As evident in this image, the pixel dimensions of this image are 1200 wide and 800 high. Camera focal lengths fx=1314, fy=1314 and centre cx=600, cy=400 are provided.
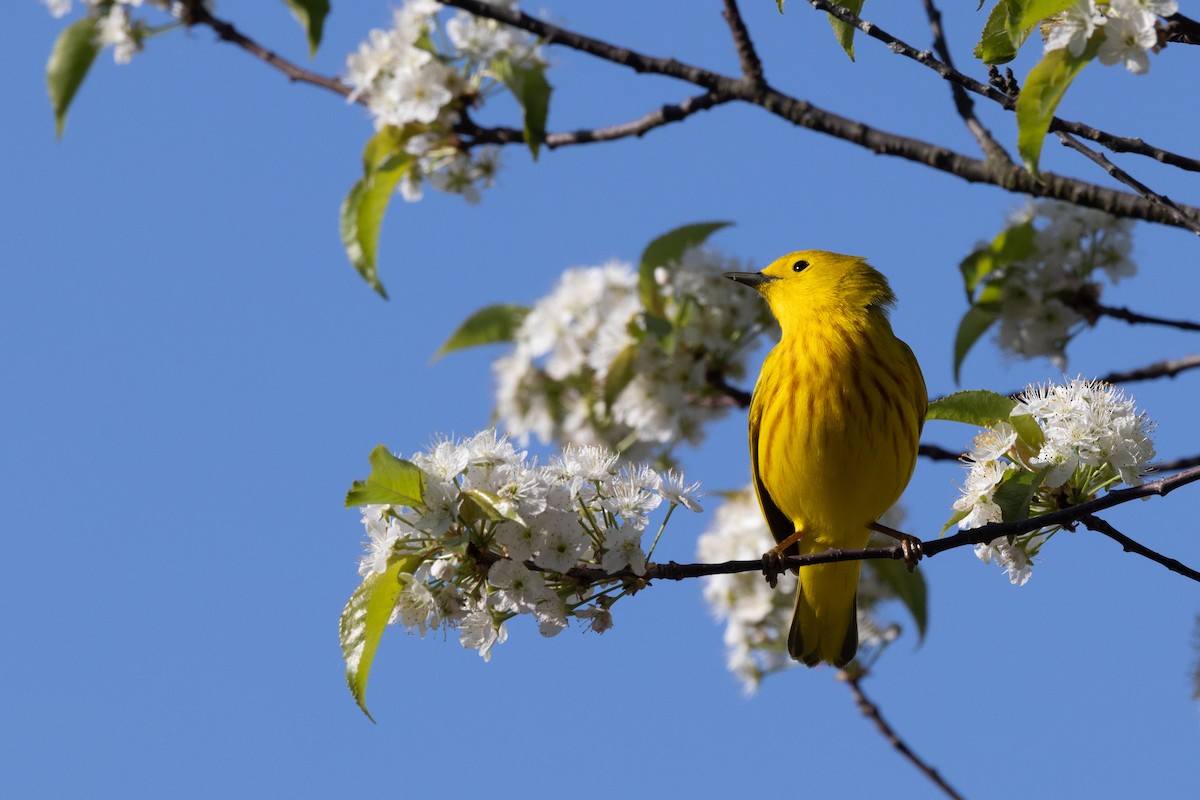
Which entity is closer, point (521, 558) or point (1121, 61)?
point (1121, 61)

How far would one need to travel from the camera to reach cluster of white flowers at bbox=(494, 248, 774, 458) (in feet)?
22.9

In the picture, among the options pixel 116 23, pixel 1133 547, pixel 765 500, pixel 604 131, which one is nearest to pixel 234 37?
pixel 116 23

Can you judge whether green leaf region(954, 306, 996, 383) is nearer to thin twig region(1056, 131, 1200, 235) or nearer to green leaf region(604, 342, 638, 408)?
green leaf region(604, 342, 638, 408)

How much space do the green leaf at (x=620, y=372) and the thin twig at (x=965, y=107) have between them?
2.25 m

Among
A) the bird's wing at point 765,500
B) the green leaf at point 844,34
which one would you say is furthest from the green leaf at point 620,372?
the green leaf at point 844,34

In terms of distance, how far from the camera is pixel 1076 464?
3.46 metres

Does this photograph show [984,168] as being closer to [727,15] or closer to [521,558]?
[727,15]

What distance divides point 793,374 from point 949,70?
7.20 ft

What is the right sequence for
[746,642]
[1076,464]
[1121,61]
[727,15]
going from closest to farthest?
1. [1121,61]
2. [1076,464]
3. [727,15]
4. [746,642]

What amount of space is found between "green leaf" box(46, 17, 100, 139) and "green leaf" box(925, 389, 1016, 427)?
150 inches

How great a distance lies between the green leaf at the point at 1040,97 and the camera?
9.46 feet

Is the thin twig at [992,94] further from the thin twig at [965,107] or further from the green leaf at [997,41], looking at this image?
the thin twig at [965,107]

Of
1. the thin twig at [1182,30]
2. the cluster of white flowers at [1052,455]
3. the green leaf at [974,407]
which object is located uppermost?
the thin twig at [1182,30]

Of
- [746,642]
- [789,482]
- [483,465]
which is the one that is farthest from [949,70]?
[746,642]
